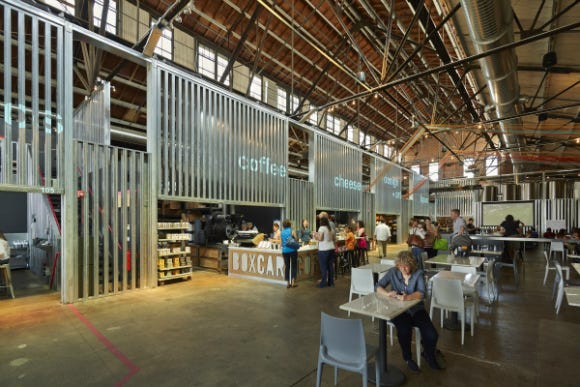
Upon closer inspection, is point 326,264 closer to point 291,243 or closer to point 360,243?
point 291,243

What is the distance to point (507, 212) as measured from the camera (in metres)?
16.6

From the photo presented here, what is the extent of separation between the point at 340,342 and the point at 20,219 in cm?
1155

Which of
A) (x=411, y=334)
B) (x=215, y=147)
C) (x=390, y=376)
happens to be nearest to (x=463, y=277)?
(x=411, y=334)

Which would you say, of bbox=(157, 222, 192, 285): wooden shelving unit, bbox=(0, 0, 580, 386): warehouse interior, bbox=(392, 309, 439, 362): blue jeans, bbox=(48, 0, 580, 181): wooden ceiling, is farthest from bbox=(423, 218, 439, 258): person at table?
bbox=(157, 222, 192, 285): wooden shelving unit

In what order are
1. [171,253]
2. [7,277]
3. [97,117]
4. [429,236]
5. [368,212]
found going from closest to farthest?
[7,277]
[171,253]
[97,117]
[429,236]
[368,212]

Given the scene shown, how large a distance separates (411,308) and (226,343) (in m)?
2.25

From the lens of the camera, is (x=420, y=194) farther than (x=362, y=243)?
Answer: Yes

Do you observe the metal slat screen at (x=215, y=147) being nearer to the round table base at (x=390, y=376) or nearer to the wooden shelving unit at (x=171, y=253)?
the wooden shelving unit at (x=171, y=253)

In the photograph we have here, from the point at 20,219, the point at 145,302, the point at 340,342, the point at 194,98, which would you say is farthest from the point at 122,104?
the point at 340,342

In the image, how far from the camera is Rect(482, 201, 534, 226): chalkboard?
15.9 m

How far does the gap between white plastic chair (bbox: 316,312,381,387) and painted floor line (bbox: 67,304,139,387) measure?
1960 millimetres

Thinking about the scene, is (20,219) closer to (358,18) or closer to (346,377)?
(346,377)

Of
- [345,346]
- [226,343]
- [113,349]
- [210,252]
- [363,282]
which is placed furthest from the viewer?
[210,252]

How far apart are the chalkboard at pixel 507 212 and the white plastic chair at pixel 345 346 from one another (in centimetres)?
1753
